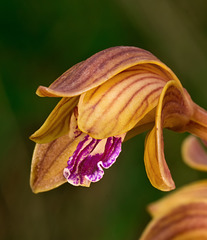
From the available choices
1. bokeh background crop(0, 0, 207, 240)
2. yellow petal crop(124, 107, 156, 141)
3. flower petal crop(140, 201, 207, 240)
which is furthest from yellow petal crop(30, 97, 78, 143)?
bokeh background crop(0, 0, 207, 240)

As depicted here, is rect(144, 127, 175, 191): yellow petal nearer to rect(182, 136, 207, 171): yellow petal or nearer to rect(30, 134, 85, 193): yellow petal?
rect(30, 134, 85, 193): yellow petal

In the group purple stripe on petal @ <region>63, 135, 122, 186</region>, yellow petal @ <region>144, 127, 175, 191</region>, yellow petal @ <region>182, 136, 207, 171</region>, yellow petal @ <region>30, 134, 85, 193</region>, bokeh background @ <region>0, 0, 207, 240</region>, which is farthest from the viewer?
bokeh background @ <region>0, 0, 207, 240</region>

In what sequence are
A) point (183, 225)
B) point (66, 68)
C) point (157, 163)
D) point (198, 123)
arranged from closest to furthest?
point (157, 163), point (198, 123), point (183, 225), point (66, 68)

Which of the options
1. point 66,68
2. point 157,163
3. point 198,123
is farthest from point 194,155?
point 66,68

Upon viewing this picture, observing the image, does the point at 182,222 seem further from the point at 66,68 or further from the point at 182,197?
the point at 66,68

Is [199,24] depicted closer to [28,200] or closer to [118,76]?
[28,200]

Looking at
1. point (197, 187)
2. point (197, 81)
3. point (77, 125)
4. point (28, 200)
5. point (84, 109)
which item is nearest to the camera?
point (84, 109)

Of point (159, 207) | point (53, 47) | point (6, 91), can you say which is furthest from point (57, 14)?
point (159, 207)
